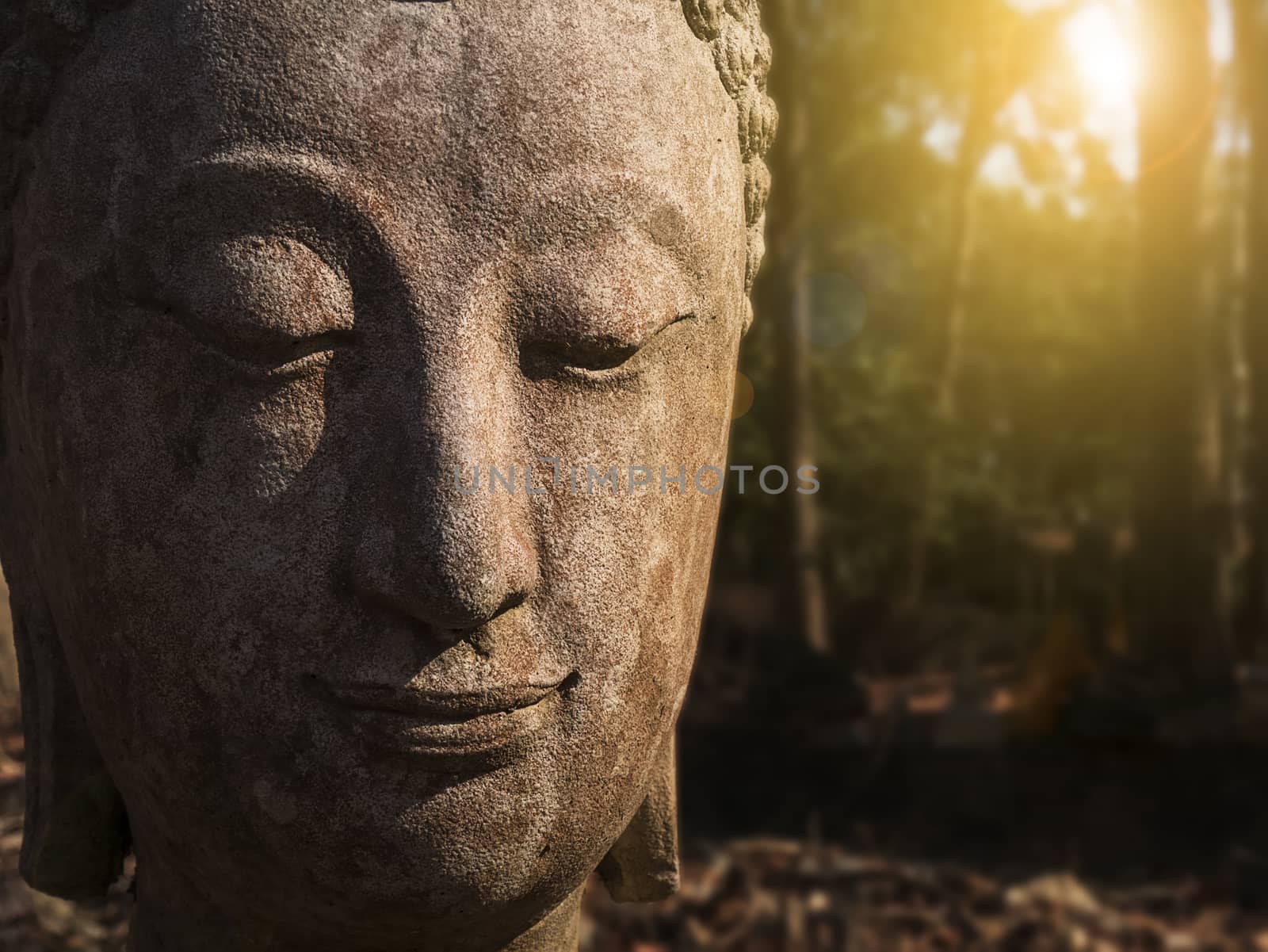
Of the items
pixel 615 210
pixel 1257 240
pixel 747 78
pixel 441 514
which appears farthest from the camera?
pixel 1257 240

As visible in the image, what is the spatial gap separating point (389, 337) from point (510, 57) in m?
0.40

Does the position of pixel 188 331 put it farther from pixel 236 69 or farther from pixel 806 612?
pixel 806 612

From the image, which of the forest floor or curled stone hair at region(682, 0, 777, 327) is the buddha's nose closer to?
curled stone hair at region(682, 0, 777, 327)

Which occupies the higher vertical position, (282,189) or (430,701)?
(282,189)

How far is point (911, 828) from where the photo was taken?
5277 millimetres

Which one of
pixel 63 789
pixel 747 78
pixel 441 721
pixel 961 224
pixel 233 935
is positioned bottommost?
pixel 233 935

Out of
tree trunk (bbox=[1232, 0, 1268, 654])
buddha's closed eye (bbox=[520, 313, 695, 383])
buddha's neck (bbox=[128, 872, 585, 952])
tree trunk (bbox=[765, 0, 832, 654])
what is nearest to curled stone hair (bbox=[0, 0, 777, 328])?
buddha's closed eye (bbox=[520, 313, 695, 383])

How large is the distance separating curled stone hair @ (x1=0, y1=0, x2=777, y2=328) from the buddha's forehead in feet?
0.50

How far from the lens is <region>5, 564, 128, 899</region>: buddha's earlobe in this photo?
2.04m

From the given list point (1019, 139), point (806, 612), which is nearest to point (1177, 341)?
point (806, 612)

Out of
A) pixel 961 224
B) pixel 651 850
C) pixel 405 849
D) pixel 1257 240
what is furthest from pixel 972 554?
pixel 405 849

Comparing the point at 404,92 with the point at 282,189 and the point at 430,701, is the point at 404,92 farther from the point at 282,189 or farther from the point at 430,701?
the point at 430,701

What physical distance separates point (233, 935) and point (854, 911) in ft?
9.10

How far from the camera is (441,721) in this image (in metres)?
1.59
